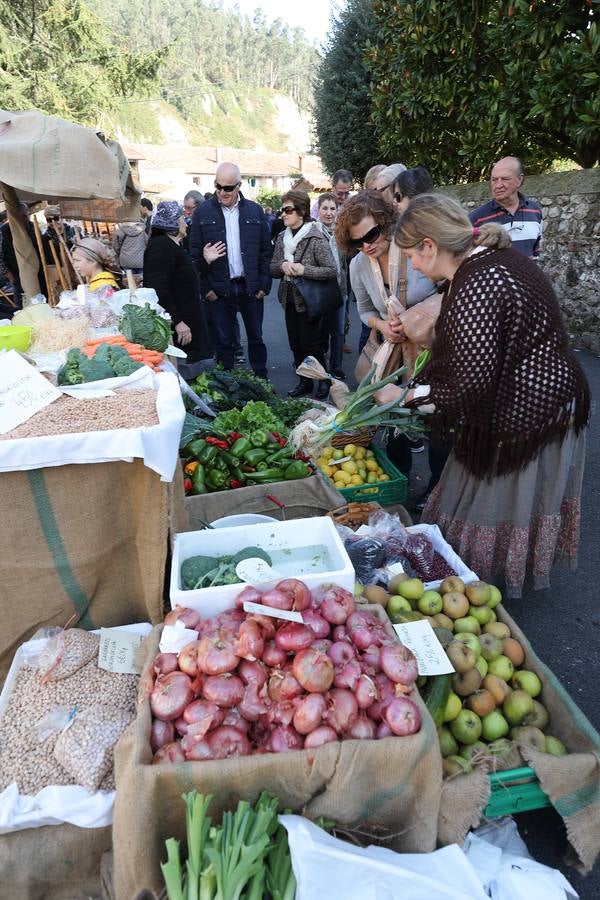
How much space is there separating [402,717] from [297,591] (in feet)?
1.57

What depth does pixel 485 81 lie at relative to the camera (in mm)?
8234

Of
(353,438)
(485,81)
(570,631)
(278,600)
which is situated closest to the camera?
(278,600)

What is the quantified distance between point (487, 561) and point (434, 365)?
1.02m

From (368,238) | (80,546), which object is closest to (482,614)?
(80,546)

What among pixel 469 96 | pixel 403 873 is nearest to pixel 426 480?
pixel 403 873

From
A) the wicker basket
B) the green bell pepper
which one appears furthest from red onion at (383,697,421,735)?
the wicker basket

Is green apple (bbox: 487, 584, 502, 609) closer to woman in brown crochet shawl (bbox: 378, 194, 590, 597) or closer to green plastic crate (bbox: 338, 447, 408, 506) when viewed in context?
woman in brown crochet shawl (bbox: 378, 194, 590, 597)

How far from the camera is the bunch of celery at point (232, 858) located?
4.14 ft

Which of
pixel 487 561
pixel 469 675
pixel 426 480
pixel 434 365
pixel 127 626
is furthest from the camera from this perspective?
pixel 426 480

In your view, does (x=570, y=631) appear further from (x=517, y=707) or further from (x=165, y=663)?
(x=165, y=663)

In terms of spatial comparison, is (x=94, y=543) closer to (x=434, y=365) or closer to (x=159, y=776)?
(x=159, y=776)

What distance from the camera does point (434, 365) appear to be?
8.50ft

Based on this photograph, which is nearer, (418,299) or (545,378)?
(545,378)

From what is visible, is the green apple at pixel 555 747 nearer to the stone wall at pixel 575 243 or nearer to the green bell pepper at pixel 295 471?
the green bell pepper at pixel 295 471
